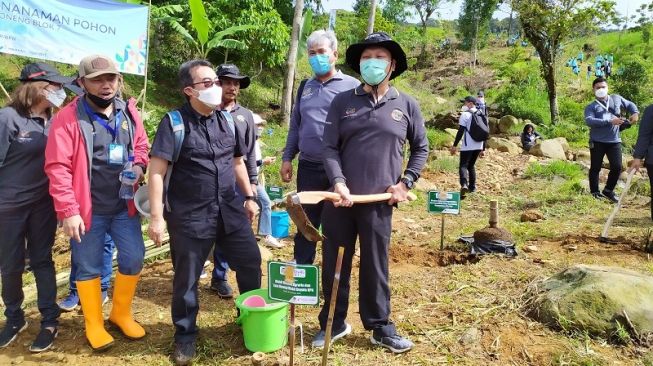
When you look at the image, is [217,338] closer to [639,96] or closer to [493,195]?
[493,195]

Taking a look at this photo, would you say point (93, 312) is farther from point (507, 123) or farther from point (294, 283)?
point (507, 123)

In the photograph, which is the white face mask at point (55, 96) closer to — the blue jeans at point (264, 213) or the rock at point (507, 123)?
the blue jeans at point (264, 213)

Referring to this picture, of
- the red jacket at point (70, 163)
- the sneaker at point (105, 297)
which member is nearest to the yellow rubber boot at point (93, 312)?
the red jacket at point (70, 163)

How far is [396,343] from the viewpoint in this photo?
117 inches

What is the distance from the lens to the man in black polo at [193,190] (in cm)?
284

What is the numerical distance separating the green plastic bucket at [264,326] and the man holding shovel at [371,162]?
396 mm

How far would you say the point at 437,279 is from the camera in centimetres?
421

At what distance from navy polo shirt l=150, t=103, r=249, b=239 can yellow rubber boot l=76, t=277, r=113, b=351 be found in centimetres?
73

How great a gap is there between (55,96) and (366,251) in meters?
2.36

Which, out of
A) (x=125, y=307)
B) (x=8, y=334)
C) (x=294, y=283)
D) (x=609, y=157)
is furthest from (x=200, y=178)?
(x=609, y=157)

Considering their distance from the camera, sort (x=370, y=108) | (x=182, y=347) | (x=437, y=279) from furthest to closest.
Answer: (x=437, y=279)
(x=182, y=347)
(x=370, y=108)

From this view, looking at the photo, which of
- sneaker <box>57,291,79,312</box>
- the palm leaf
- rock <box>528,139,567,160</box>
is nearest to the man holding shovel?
sneaker <box>57,291,79,312</box>

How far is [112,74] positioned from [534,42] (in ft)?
54.8

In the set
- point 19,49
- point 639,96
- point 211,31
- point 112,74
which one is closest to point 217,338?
point 112,74
